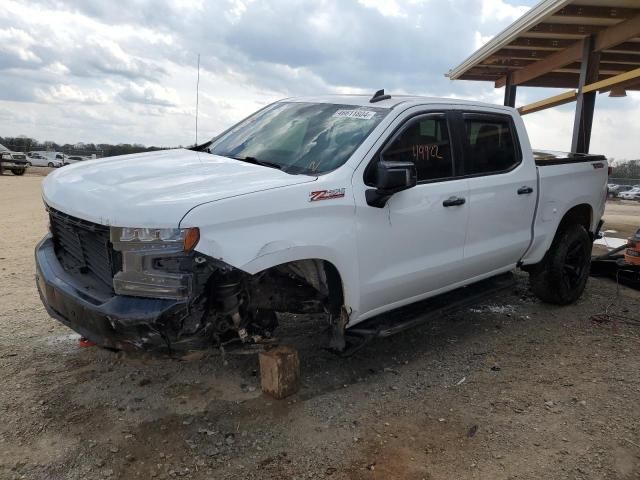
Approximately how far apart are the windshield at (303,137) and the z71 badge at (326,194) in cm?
20

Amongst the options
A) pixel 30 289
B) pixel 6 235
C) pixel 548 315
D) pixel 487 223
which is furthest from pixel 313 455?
pixel 6 235

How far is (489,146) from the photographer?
470 cm

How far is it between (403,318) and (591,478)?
1.51m

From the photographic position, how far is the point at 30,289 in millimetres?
5895

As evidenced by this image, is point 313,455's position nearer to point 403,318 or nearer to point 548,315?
point 403,318

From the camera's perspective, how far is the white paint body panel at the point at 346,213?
9.62ft

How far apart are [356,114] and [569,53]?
9623mm

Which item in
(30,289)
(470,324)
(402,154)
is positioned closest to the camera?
(402,154)

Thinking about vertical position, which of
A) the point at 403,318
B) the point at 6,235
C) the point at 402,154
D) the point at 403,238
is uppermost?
the point at 402,154

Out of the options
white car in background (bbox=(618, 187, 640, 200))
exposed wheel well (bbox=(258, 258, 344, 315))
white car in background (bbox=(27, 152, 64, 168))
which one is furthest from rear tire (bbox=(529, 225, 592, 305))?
white car in background (bbox=(27, 152, 64, 168))

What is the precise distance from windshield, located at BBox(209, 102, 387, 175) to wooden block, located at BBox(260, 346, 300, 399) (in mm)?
1180

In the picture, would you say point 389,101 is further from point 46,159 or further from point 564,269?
point 46,159

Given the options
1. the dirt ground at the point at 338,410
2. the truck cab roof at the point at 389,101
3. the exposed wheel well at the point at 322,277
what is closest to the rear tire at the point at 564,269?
the dirt ground at the point at 338,410

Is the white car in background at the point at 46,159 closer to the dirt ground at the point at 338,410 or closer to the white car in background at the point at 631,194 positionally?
the white car in background at the point at 631,194
